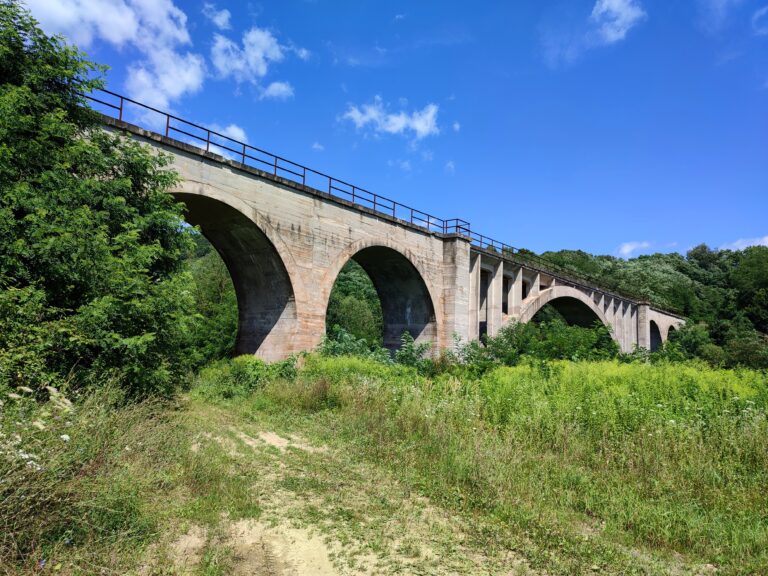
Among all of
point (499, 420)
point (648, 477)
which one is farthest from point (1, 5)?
point (648, 477)

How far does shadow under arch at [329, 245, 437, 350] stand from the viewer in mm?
24062

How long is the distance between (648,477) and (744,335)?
68.4 metres

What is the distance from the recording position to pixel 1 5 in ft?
26.2

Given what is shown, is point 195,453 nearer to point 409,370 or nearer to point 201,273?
point 409,370

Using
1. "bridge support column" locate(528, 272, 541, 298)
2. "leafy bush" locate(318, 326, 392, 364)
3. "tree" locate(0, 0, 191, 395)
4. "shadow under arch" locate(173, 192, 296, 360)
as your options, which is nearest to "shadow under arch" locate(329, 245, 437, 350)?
"leafy bush" locate(318, 326, 392, 364)

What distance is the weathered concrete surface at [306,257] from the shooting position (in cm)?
1614

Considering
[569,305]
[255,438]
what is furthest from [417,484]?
[569,305]

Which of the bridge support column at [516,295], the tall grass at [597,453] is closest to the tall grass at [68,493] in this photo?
the tall grass at [597,453]

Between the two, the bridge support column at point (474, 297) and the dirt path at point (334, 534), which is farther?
the bridge support column at point (474, 297)

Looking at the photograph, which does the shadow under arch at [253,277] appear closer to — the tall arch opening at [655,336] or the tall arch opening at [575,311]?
the tall arch opening at [575,311]

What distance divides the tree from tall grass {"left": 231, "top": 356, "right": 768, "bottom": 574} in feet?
13.0

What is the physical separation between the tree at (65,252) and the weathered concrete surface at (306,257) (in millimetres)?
4792

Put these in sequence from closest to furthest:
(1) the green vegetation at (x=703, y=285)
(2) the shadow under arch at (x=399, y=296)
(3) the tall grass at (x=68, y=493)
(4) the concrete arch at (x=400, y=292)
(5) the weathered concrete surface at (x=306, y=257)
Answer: (3) the tall grass at (x=68, y=493) → (5) the weathered concrete surface at (x=306, y=257) → (4) the concrete arch at (x=400, y=292) → (2) the shadow under arch at (x=399, y=296) → (1) the green vegetation at (x=703, y=285)

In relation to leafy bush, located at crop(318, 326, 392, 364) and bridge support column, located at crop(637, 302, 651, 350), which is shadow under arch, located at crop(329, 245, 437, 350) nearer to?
leafy bush, located at crop(318, 326, 392, 364)
